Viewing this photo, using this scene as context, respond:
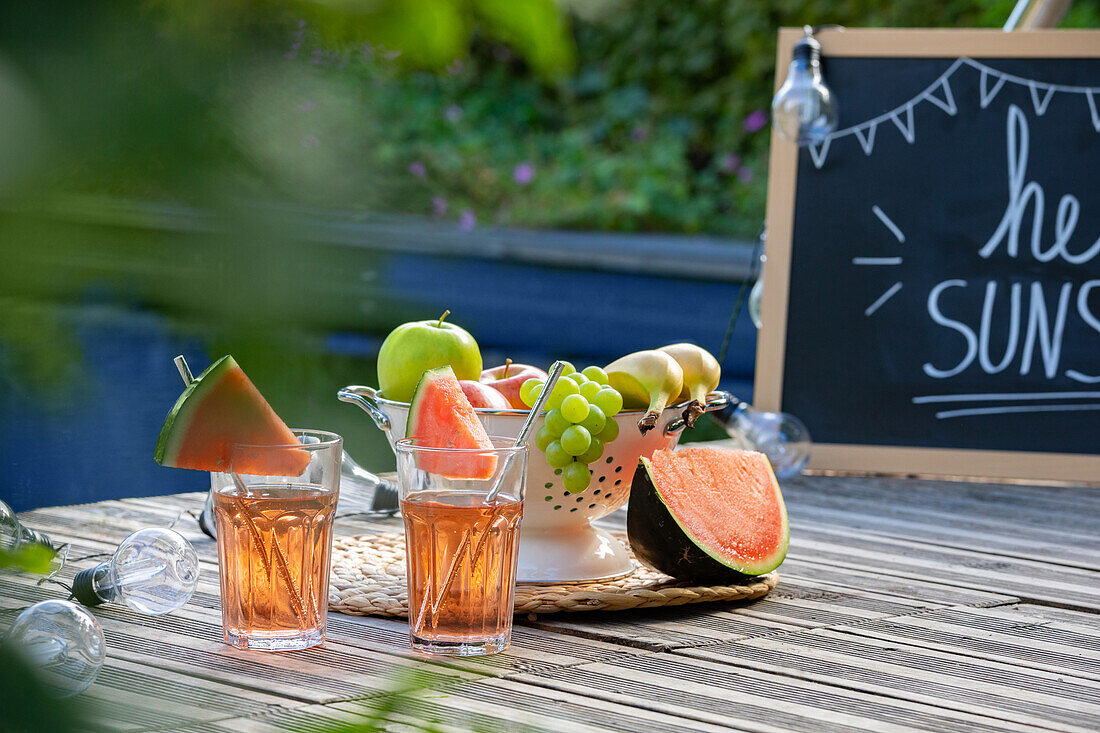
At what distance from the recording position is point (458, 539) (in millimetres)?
1185

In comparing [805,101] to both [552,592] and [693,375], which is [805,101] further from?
[552,592]

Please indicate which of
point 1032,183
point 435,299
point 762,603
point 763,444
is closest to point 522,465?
point 762,603

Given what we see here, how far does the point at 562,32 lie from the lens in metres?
0.26

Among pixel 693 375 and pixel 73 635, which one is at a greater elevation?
pixel 693 375

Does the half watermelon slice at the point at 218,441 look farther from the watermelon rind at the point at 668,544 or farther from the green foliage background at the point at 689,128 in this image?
the green foliage background at the point at 689,128

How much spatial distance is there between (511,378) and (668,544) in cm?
27

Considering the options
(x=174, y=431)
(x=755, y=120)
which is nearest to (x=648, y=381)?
(x=174, y=431)

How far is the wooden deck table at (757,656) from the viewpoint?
3.43ft

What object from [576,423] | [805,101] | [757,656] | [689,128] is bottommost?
[757,656]

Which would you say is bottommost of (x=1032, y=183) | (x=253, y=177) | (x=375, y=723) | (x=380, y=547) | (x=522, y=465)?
(x=380, y=547)

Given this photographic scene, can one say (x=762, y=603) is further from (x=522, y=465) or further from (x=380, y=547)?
(x=380, y=547)

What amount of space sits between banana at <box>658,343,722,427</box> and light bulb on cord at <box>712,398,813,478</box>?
830 millimetres

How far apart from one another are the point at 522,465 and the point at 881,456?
53.8 inches

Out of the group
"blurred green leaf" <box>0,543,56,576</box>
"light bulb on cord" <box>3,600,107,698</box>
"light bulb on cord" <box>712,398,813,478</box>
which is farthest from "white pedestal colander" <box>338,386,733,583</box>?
"blurred green leaf" <box>0,543,56,576</box>
